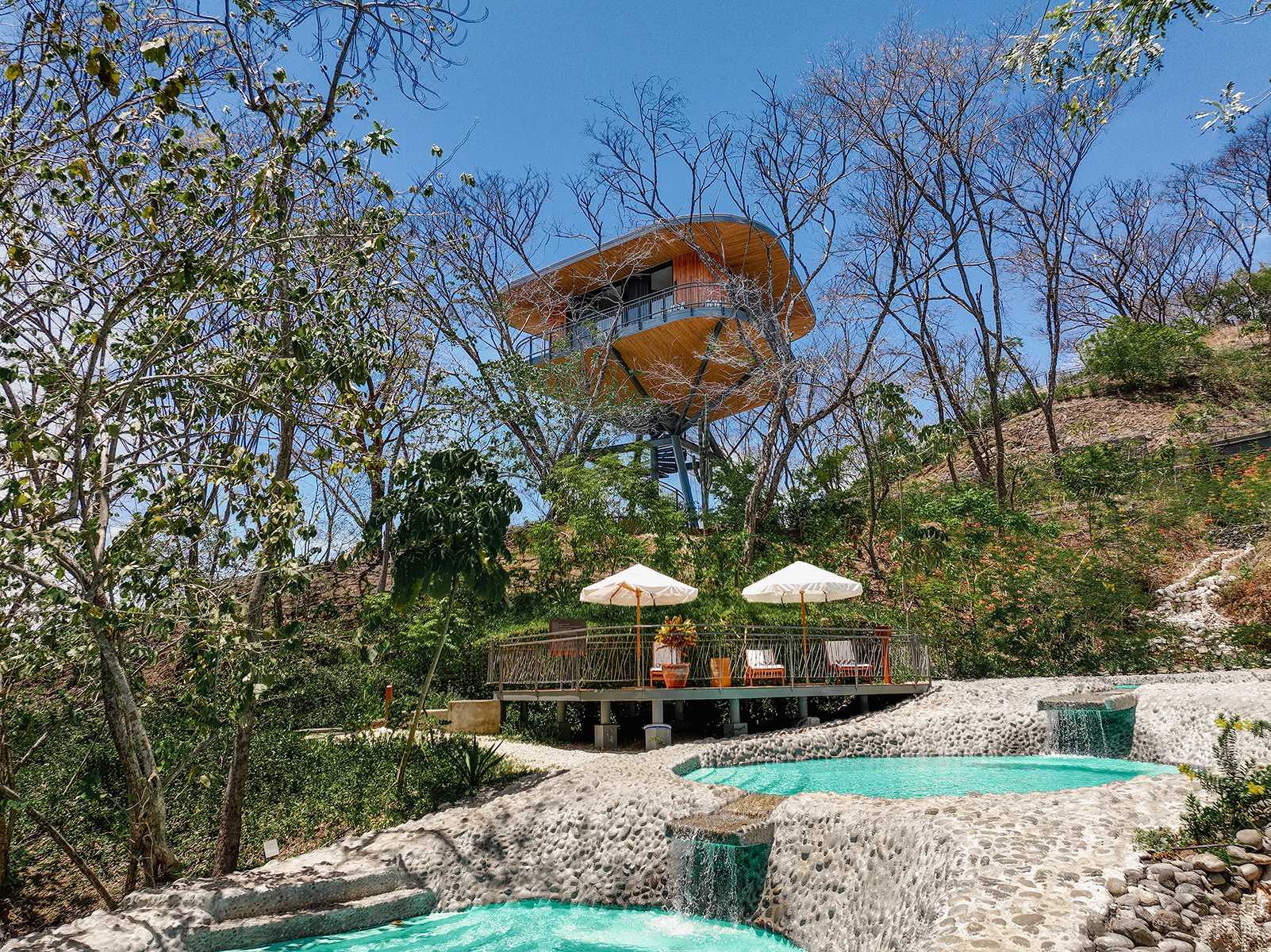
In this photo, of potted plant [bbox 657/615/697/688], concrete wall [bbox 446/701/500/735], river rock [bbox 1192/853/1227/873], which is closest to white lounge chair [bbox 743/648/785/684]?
potted plant [bbox 657/615/697/688]

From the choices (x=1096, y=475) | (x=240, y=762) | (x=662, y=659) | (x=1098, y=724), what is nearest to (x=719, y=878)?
(x=662, y=659)

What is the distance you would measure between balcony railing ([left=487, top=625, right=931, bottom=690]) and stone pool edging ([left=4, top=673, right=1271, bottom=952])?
1846mm

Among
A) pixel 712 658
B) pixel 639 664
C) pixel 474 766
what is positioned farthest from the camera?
pixel 712 658

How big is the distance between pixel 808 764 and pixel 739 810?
414cm

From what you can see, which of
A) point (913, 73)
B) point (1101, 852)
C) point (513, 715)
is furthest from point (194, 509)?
point (913, 73)

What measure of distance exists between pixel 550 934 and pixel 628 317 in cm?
1994

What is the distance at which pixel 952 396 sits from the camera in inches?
931

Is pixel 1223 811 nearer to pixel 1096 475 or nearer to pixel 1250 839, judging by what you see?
pixel 1250 839

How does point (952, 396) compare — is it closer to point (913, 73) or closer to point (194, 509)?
point (913, 73)

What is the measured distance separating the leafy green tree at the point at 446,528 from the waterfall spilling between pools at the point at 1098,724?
8859 mm

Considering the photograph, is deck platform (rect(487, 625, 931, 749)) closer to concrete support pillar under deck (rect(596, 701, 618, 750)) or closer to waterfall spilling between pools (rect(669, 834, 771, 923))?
concrete support pillar under deck (rect(596, 701, 618, 750))

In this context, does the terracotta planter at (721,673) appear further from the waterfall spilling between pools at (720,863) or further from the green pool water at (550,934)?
the green pool water at (550,934)

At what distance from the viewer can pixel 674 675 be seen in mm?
12406

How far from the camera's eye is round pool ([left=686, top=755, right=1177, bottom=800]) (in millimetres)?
9586
